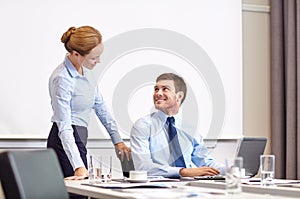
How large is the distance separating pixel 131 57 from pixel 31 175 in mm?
3239

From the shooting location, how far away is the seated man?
411cm

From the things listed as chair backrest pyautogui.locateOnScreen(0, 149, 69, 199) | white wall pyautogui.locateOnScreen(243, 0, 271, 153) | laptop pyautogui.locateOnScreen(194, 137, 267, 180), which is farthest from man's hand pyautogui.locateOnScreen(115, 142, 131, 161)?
white wall pyautogui.locateOnScreen(243, 0, 271, 153)

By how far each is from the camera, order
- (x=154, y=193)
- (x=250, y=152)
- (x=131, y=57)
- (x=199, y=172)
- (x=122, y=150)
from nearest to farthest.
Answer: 1. (x=154, y=193)
2. (x=199, y=172)
3. (x=250, y=152)
4. (x=122, y=150)
5. (x=131, y=57)

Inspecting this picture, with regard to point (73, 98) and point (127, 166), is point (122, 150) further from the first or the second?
point (73, 98)

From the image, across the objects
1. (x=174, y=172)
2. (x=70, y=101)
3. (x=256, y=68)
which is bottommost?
(x=174, y=172)

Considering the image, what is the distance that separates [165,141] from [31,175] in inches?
77.4

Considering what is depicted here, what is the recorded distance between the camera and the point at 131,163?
4129mm

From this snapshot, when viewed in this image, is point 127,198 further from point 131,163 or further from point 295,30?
point 295,30

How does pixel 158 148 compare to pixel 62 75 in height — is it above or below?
below

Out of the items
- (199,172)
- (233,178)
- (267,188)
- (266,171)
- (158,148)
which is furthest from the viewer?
(158,148)

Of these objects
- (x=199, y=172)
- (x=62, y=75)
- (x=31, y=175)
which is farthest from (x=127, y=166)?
(x=31, y=175)

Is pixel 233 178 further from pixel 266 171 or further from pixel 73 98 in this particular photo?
pixel 73 98

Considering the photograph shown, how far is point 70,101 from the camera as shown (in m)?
4.22

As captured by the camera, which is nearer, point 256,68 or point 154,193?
point 154,193
